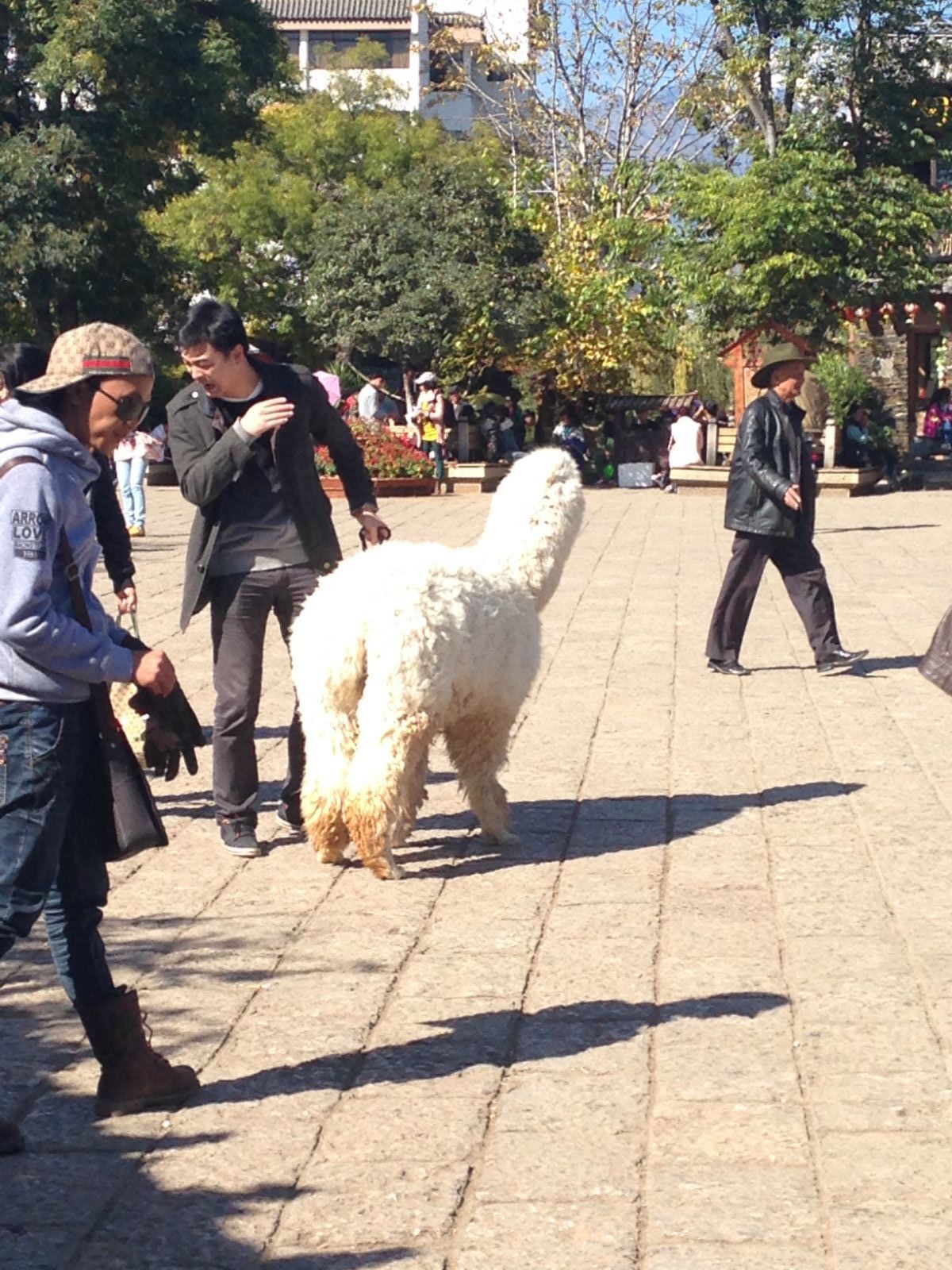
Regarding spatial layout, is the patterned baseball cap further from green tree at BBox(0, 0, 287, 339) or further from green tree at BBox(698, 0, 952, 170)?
green tree at BBox(698, 0, 952, 170)

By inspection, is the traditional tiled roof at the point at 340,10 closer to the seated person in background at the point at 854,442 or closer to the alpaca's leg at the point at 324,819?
the seated person in background at the point at 854,442

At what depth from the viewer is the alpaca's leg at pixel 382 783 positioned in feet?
21.5

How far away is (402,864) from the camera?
6.98 metres

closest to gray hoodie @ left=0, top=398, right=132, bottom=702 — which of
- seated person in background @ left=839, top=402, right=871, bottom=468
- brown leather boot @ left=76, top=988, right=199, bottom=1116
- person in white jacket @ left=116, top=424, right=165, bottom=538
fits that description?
brown leather boot @ left=76, top=988, right=199, bottom=1116

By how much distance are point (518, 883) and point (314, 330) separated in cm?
3795

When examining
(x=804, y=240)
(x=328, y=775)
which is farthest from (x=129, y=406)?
(x=804, y=240)

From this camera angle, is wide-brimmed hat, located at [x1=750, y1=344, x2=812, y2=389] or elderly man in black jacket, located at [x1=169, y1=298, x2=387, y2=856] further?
wide-brimmed hat, located at [x1=750, y1=344, x2=812, y2=389]

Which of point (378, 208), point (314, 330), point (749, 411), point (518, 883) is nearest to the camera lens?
point (518, 883)

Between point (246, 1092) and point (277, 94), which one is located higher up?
point (277, 94)

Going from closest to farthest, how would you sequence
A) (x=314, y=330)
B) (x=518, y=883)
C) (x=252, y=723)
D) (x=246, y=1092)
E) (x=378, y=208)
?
1. (x=246, y=1092)
2. (x=518, y=883)
3. (x=252, y=723)
4. (x=378, y=208)
5. (x=314, y=330)

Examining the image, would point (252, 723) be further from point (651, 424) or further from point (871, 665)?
point (651, 424)

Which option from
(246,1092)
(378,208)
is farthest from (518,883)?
(378,208)

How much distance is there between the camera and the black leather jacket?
11.4 metres

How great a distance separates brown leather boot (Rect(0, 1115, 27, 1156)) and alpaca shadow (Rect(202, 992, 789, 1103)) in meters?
0.50
